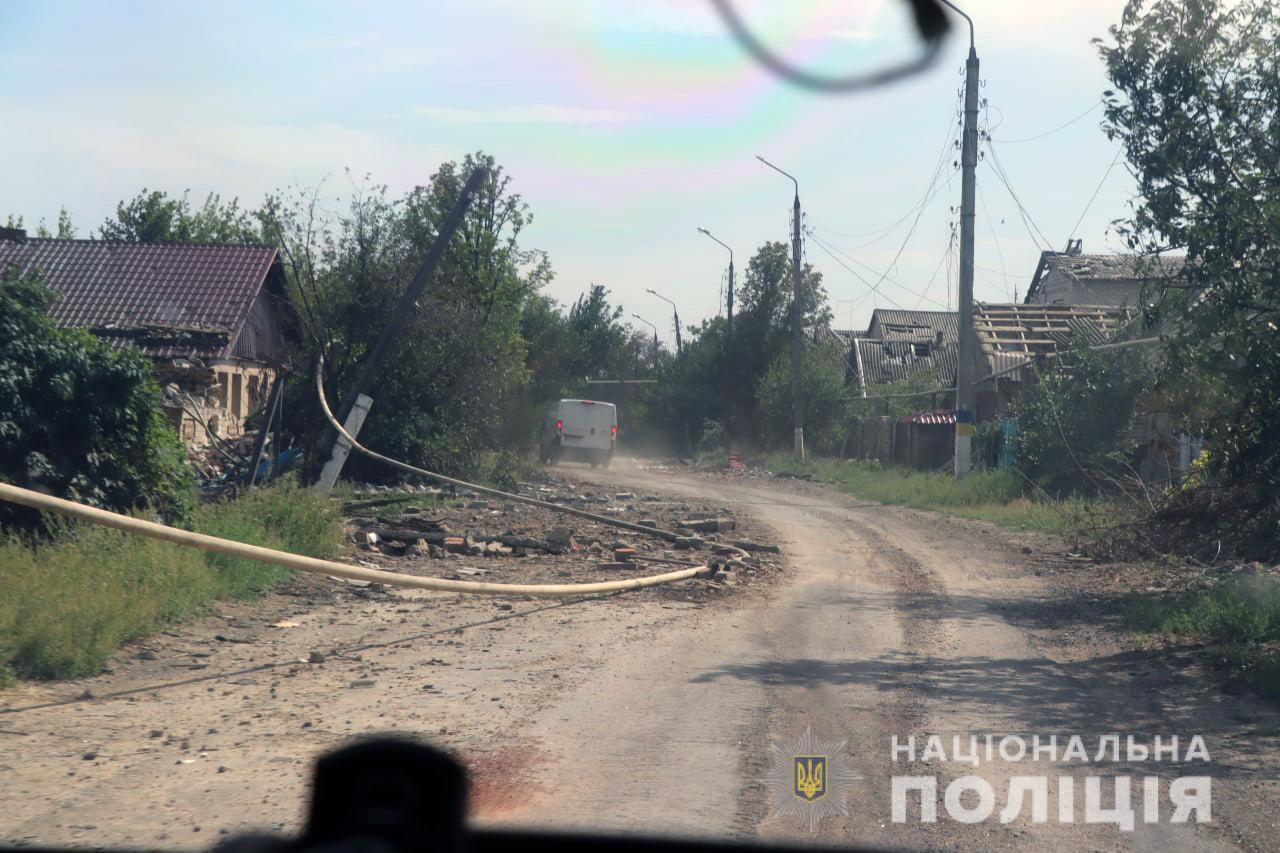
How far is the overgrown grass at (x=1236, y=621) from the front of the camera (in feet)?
26.0

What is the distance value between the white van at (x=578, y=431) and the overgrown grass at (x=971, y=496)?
995 centimetres

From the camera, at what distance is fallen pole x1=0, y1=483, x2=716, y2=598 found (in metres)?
6.78

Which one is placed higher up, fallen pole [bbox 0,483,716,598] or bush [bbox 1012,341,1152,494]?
bush [bbox 1012,341,1152,494]

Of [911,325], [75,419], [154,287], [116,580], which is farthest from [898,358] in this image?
[116,580]

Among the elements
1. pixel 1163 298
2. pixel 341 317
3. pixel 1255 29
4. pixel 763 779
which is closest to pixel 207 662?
pixel 763 779

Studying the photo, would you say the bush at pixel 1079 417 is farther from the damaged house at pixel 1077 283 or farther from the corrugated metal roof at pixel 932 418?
the corrugated metal roof at pixel 932 418

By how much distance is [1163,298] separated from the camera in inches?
438

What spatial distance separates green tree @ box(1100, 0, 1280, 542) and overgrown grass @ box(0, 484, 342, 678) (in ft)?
30.7

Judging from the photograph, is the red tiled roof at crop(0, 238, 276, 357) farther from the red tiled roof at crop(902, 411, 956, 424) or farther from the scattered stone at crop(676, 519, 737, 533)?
the red tiled roof at crop(902, 411, 956, 424)

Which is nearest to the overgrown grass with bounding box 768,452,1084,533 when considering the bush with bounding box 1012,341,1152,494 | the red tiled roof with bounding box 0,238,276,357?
the bush with bounding box 1012,341,1152,494

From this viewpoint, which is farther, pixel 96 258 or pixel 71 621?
pixel 96 258

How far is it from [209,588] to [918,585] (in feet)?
25.7

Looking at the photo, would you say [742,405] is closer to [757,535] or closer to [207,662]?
[757,535]

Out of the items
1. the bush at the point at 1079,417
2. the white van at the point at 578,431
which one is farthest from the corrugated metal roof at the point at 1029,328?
the white van at the point at 578,431
